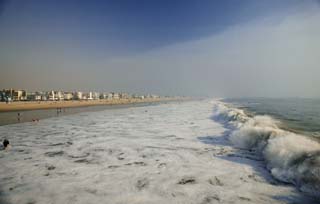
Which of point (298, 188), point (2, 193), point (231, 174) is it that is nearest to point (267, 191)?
point (298, 188)

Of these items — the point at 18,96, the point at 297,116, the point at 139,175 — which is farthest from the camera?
the point at 18,96

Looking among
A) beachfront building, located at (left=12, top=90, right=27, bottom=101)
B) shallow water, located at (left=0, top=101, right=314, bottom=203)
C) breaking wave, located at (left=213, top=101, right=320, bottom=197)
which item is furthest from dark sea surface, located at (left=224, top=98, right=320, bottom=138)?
beachfront building, located at (left=12, top=90, right=27, bottom=101)

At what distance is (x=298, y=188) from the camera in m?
6.11

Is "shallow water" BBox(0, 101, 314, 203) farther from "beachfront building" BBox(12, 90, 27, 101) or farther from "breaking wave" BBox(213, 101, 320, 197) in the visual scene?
"beachfront building" BBox(12, 90, 27, 101)

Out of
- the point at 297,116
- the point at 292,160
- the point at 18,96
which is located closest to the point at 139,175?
the point at 292,160

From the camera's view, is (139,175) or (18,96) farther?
(18,96)

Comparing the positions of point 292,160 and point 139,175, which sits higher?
point 292,160

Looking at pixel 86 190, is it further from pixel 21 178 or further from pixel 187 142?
pixel 187 142

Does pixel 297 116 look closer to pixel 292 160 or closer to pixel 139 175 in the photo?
pixel 292 160

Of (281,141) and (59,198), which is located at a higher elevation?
(281,141)

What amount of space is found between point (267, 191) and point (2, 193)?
7104 millimetres

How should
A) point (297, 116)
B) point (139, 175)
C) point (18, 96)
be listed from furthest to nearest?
point (18, 96), point (297, 116), point (139, 175)

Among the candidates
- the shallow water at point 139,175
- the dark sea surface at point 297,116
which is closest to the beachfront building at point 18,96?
the dark sea surface at point 297,116

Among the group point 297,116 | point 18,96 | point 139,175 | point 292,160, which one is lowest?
point 139,175
